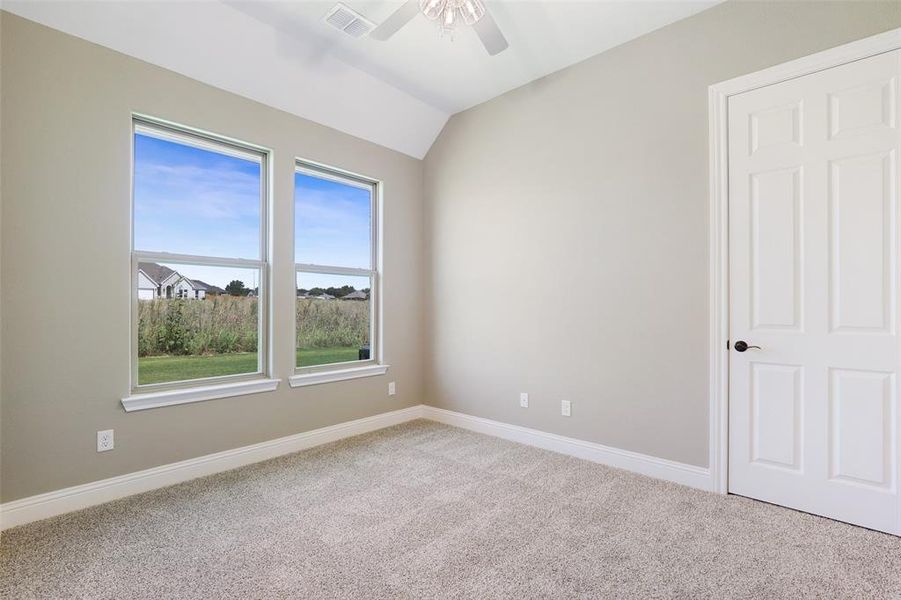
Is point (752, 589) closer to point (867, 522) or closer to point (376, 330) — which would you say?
point (867, 522)

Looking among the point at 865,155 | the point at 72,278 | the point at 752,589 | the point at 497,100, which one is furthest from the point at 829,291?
the point at 72,278

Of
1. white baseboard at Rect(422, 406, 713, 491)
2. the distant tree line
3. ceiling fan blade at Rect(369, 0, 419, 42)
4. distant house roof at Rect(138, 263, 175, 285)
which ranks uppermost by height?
ceiling fan blade at Rect(369, 0, 419, 42)

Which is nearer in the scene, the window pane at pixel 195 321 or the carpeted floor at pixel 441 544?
the carpeted floor at pixel 441 544

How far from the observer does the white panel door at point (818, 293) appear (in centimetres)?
216

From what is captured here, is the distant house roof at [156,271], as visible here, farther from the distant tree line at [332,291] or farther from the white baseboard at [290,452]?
the white baseboard at [290,452]

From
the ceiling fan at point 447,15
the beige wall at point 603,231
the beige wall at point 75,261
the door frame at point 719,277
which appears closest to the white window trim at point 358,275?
the beige wall at point 75,261

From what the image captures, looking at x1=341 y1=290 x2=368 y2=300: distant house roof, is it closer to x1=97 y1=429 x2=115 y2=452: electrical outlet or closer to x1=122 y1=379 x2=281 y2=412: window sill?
x1=122 y1=379 x2=281 y2=412: window sill

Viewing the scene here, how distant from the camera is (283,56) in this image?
3.00 metres

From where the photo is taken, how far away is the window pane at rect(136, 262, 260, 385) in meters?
2.78

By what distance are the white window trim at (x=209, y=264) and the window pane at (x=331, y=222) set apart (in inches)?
10.2

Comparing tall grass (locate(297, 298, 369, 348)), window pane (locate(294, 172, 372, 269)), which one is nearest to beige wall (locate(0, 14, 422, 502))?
window pane (locate(294, 172, 372, 269))

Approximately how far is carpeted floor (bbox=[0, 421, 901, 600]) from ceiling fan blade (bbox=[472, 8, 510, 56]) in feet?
8.58

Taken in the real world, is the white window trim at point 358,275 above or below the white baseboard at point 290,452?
above

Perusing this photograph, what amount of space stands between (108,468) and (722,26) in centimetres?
448
